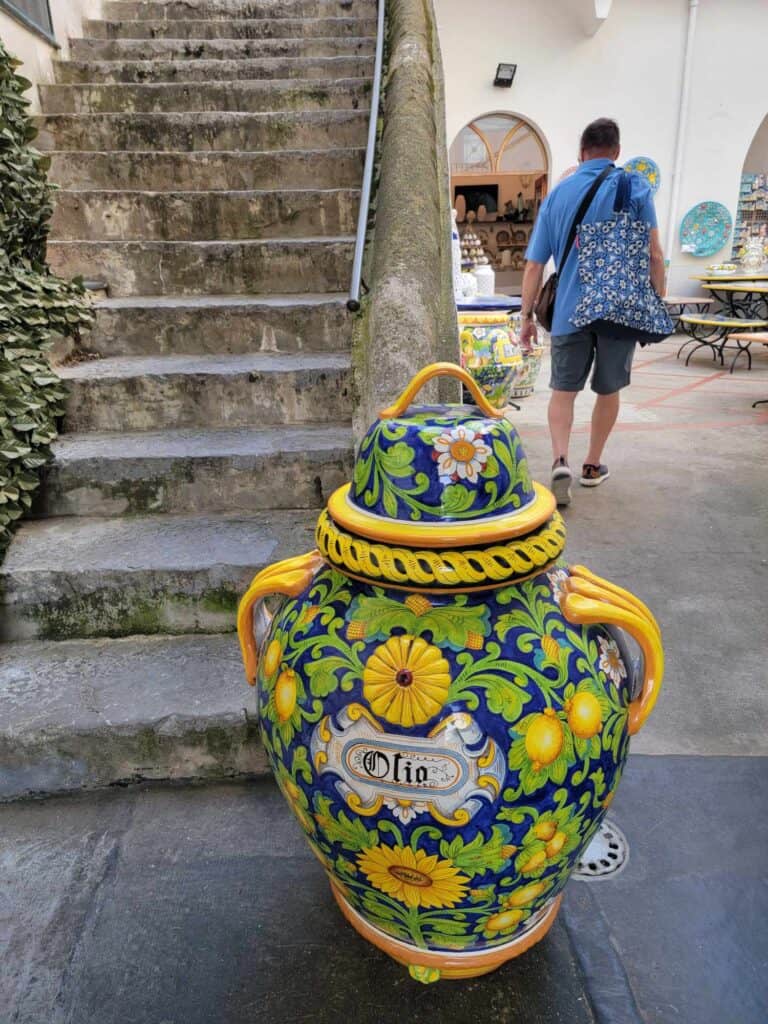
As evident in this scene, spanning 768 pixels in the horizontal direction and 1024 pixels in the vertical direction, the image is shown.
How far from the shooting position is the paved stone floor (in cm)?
123

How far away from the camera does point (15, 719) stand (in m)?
1.73

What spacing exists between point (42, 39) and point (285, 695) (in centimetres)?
418

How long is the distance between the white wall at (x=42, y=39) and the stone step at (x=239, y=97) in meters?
0.22

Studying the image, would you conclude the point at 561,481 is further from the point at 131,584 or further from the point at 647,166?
the point at 647,166

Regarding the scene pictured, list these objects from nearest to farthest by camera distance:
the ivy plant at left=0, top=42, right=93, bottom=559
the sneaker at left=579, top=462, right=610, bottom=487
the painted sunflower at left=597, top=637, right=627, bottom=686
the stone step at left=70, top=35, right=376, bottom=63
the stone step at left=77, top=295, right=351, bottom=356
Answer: the painted sunflower at left=597, top=637, right=627, bottom=686, the ivy plant at left=0, top=42, right=93, bottom=559, the stone step at left=77, top=295, right=351, bottom=356, the sneaker at left=579, top=462, right=610, bottom=487, the stone step at left=70, top=35, right=376, bottom=63

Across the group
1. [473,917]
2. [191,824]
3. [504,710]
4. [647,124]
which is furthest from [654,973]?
[647,124]

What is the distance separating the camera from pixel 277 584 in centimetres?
119

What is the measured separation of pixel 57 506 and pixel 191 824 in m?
1.27

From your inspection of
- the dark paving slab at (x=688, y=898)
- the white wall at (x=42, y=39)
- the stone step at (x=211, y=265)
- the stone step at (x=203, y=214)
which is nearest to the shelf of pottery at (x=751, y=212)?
the stone step at (x=203, y=214)

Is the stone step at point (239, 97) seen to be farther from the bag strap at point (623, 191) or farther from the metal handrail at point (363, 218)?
the bag strap at point (623, 191)

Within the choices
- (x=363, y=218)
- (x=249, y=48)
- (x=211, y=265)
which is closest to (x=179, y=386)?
(x=211, y=265)

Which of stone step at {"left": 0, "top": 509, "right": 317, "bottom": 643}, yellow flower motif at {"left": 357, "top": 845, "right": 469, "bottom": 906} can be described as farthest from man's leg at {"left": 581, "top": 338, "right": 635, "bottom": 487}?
yellow flower motif at {"left": 357, "top": 845, "right": 469, "bottom": 906}

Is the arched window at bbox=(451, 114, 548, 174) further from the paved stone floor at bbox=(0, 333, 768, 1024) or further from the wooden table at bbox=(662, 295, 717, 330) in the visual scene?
the paved stone floor at bbox=(0, 333, 768, 1024)

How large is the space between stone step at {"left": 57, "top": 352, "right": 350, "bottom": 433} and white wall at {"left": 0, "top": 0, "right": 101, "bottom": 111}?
187cm
